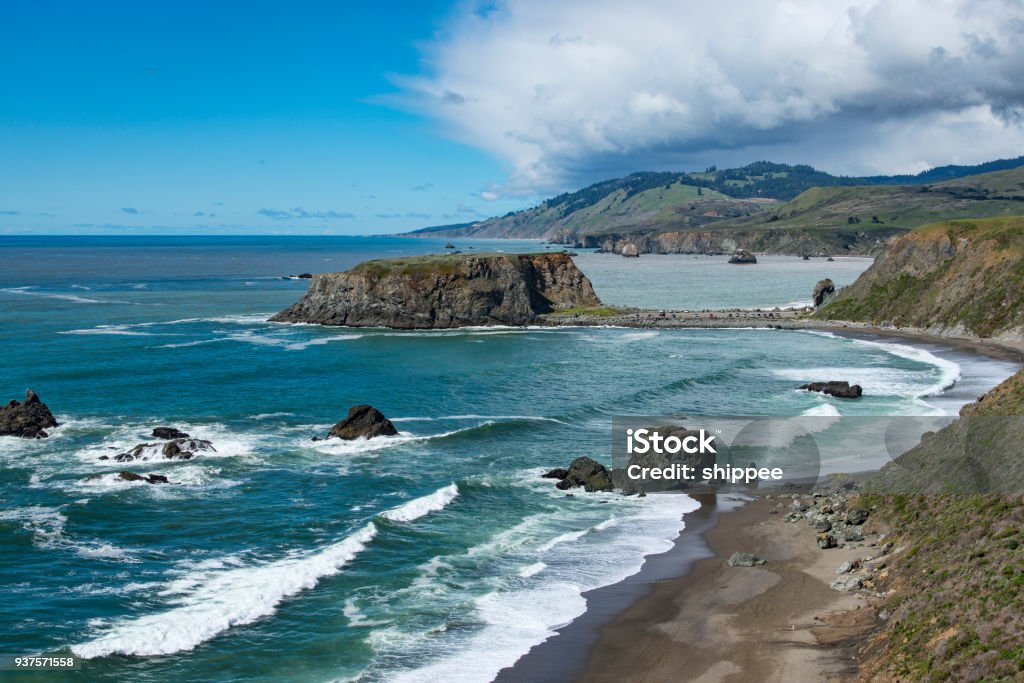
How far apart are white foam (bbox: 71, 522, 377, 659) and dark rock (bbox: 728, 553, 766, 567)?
1607 centimetres

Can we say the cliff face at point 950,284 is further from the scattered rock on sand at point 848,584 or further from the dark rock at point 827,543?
the scattered rock on sand at point 848,584

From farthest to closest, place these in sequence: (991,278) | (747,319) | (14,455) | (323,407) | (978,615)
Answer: (747,319), (991,278), (323,407), (14,455), (978,615)

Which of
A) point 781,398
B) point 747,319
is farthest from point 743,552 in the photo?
point 747,319

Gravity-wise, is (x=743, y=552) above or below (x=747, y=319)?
below

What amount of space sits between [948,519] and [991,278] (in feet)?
272

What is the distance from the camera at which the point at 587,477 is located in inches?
1767

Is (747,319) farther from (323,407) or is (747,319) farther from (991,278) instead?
(323,407)

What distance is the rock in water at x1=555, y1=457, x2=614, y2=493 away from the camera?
44.8 metres

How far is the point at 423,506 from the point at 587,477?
31.7 ft

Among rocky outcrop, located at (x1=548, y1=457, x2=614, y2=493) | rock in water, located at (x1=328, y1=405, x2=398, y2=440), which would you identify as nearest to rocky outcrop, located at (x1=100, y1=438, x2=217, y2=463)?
rock in water, located at (x1=328, y1=405, x2=398, y2=440)

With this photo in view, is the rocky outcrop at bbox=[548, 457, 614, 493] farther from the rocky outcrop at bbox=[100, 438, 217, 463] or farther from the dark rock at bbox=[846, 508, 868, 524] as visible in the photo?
the rocky outcrop at bbox=[100, 438, 217, 463]

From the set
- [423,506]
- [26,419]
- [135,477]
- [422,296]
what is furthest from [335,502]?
[422,296]

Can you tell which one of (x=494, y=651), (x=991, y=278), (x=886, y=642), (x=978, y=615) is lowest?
(x=494, y=651)

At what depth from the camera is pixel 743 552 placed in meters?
35.2
